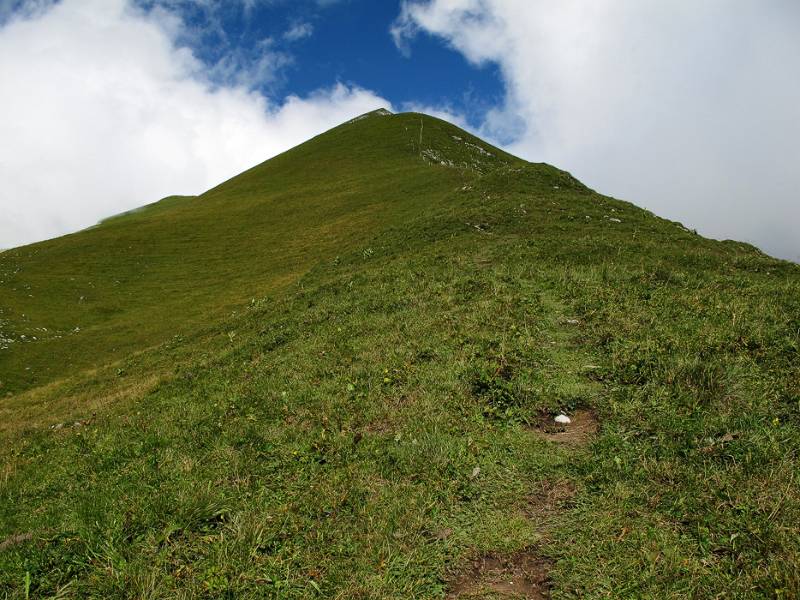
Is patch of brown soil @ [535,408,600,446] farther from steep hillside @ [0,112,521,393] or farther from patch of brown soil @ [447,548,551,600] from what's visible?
steep hillside @ [0,112,521,393]

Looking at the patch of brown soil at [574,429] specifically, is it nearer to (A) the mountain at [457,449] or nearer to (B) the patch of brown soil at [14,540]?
(A) the mountain at [457,449]

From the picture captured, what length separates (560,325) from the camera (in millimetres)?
12188

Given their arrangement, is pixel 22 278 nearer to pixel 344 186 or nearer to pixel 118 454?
pixel 344 186

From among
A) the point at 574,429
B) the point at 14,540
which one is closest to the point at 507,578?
the point at 574,429

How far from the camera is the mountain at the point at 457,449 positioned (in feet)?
17.9

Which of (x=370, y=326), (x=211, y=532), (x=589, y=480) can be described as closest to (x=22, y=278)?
(x=370, y=326)

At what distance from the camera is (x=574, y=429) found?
8.18 metres

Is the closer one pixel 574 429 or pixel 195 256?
pixel 574 429

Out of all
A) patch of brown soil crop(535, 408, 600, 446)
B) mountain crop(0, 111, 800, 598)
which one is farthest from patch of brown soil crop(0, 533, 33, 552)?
patch of brown soil crop(535, 408, 600, 446)

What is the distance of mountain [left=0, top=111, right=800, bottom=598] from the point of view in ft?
17.9

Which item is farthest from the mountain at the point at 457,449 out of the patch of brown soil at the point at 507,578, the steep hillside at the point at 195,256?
the steep hillside at the point at 195,256

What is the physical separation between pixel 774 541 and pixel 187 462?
8741mm

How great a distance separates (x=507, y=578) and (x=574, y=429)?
3.52 meters

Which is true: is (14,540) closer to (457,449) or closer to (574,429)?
(457,449)
